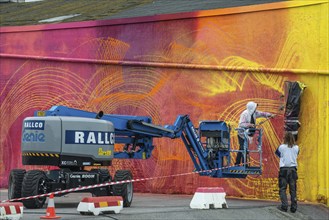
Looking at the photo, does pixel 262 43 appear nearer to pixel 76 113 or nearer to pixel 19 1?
pixel 76 113

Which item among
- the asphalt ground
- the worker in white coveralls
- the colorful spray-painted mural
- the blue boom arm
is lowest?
the asphalt ground

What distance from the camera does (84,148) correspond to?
54.3ft

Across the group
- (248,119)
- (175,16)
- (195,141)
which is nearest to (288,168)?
(248,119)

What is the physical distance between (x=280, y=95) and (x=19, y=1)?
22370mm

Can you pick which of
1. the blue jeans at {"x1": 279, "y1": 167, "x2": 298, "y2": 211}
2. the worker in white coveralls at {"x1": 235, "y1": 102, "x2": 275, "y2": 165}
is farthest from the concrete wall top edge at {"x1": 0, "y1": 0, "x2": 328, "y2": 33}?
the blue jeans at {"x1": 279, "y1": 167, "x2": 298, "y2": 211}

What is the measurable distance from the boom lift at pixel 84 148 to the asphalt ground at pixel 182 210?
0.61 m

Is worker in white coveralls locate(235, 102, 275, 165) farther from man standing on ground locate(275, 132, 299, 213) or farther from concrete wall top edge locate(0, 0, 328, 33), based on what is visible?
concrete wall top edge locate(0, 0, 328, 33)

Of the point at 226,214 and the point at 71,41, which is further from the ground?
the point at 71,41

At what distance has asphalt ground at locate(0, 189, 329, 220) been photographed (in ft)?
48.2

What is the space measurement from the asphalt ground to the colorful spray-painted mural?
44.9 inches

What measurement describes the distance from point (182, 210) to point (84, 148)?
260 cm

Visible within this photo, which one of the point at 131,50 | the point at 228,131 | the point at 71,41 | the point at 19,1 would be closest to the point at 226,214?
the point at 228,131

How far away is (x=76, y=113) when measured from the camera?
17031 mm

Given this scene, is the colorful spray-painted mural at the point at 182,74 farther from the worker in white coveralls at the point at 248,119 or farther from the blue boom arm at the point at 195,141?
the blue boom arm at the point at 195,141
